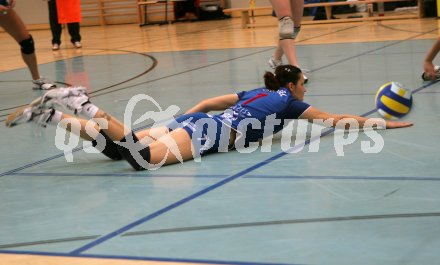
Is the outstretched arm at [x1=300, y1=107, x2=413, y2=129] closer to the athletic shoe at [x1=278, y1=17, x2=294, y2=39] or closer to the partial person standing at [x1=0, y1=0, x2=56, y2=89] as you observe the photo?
the athletic shoe at [x1=278, y1=17, x2=294, y2=39]

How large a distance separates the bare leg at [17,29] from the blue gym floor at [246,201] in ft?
6.98

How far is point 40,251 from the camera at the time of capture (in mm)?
3143

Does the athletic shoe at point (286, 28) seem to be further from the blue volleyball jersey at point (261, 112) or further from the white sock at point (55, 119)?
the white sock at point (55, 119)

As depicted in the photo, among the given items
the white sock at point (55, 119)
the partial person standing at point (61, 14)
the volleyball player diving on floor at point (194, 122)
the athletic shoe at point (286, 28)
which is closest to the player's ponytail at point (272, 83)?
the volleyball player diving on floor at point (194, 122)

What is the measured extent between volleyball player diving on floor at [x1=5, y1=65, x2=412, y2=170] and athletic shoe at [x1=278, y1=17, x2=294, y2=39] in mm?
2169

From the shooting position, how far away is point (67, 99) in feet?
14.7

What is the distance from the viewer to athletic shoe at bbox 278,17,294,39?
7.11 m

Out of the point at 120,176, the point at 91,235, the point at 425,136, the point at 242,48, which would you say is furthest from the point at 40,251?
the point at 242,48

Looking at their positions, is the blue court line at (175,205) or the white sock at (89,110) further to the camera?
the white sock at (89,110)

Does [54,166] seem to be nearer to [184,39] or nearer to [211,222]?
[211,222]

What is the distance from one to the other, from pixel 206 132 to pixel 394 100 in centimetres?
117

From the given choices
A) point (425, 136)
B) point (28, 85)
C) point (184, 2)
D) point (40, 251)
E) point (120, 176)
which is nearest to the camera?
point (40, 251)

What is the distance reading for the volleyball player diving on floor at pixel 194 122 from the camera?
4461 mm

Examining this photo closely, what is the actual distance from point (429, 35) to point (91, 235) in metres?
8.33
